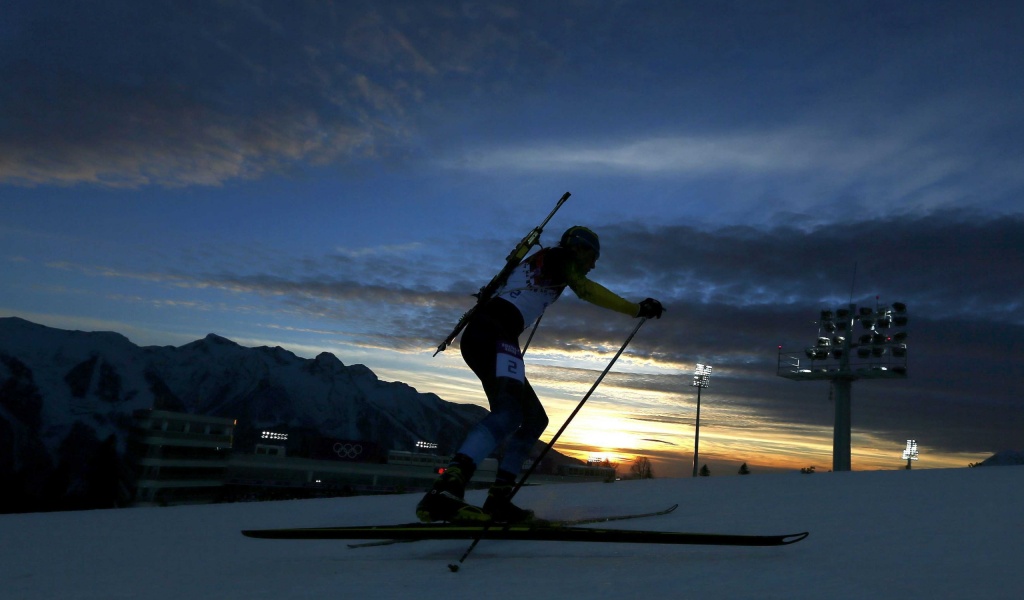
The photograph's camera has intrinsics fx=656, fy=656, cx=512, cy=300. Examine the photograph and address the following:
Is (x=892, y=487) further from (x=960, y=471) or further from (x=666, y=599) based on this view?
(x=666, y=599)

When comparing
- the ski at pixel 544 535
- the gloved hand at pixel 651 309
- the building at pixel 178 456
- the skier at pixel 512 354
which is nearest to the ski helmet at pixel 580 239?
the skier at pixel 512 354

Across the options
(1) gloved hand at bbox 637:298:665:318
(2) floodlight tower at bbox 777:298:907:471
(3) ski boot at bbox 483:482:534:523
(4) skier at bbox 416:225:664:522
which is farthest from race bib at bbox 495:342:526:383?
(2) floodlight tower at bbox 777:298:907:471

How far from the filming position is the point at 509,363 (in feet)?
12.6

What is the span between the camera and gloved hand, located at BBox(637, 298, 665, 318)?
13.3ft

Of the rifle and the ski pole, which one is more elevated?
the rifle

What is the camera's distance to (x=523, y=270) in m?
4.26

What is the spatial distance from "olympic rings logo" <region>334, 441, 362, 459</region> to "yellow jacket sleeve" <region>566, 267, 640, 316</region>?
97.6 metres

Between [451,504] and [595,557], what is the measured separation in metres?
0.82

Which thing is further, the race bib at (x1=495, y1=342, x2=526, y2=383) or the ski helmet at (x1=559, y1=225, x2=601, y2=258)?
the ski helmet at (x1=559, y1=225, x2=601, y2=258)

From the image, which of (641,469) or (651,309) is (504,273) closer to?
(651,309)

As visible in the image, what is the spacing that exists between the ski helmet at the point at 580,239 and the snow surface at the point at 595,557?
5.91 feet

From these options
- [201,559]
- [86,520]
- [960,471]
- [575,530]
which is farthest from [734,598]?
[960,471]

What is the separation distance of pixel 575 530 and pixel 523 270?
5.76 feet

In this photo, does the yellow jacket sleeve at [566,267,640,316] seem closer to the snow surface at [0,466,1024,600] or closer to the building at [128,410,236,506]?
the snow surface at [0,466,1024,600]
